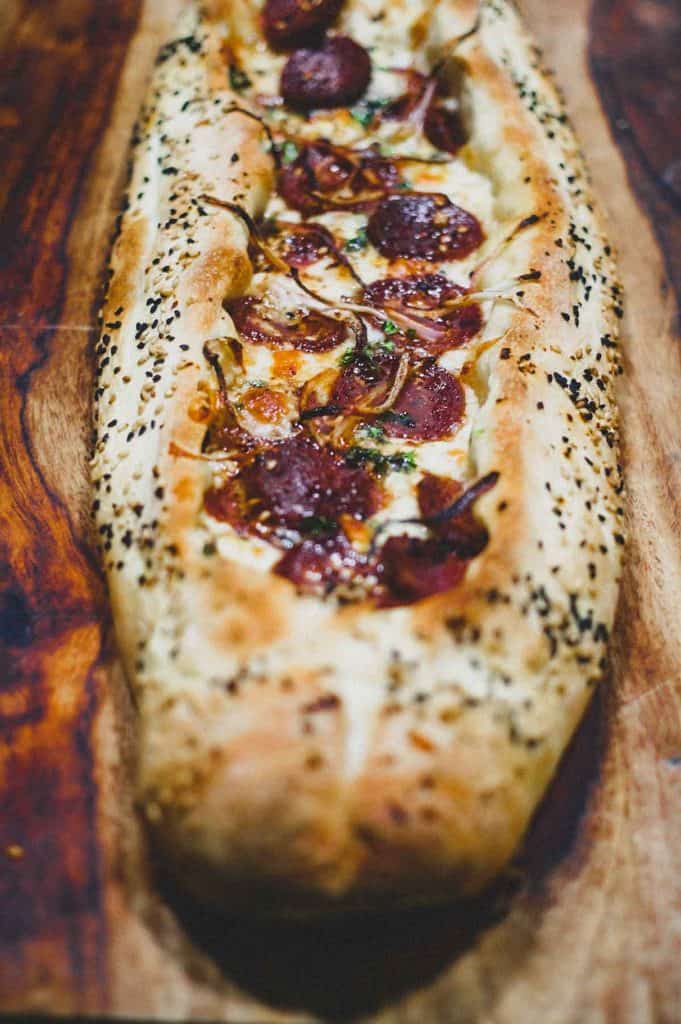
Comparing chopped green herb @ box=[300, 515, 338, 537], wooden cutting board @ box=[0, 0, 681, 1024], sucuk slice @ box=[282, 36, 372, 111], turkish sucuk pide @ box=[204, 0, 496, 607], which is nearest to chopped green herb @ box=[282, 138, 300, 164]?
turkish sucuk pide @ box=[204, 0, 496, 607]

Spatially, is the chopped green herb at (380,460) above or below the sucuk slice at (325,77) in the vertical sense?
below

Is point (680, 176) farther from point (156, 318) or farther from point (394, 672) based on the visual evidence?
point (394, 672)

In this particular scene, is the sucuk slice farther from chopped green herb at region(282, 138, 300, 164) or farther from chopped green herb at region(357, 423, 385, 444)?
chopped green herb at region(357, 423, 385, 444)

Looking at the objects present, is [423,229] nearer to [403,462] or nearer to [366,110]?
[366,110]

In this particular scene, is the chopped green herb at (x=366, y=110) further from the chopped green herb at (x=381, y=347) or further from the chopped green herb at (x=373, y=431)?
the chopped green herb at (x=373, y=431)

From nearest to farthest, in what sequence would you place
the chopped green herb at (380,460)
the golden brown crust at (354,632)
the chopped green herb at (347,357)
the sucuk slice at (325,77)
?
the golden brown crust at (354,632) → the chopped green herb at (380,460) → the chopped green herb at (347,357) → the sucuk slice at (325,77)

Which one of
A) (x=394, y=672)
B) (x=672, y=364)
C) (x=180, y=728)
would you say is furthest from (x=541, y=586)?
(x=672, y=364)

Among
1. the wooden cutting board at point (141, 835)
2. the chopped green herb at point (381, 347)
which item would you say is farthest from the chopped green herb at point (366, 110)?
the chopped green herb at point (381, 347)
